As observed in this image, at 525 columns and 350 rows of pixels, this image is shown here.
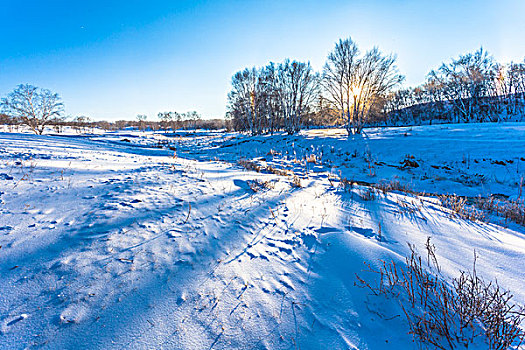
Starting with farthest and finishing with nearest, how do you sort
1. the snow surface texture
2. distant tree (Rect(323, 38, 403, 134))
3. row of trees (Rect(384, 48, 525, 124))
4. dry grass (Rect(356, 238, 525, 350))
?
row of trees (Rect(384, 48, 525, 124)), distant tree (Rect(323, 38, 403, 134)), the snow surface texture, dry grass (Rect(356, 238, 525, 350))

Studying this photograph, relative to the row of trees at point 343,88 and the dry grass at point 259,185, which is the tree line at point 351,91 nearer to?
the row of trees at point 343,88

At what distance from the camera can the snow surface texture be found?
4.68 ft

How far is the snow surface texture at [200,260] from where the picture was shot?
1.43 meters

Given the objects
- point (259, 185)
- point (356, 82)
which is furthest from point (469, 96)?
point (259, 185)

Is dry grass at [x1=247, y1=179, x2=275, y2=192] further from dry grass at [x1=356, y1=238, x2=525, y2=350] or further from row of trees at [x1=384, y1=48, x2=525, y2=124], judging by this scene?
row of trees at [x1=384, y1=48, x2=525, y2=124]

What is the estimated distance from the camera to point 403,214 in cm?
368

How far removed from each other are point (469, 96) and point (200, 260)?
52.8 metres

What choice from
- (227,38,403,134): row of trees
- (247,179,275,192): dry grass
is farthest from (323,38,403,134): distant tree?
(247,179,275,192): dry grass

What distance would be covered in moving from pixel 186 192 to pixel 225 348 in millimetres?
3040

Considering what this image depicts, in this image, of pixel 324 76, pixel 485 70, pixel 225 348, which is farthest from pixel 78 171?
pixel 485 70

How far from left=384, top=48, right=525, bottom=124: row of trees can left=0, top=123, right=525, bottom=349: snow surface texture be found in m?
18.0

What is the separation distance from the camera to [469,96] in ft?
117

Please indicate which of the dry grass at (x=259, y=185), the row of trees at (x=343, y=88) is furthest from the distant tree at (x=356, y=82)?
the dry grass at (x=259, y=185)

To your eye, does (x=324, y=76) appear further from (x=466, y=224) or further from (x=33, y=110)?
(x=33, y=110)
